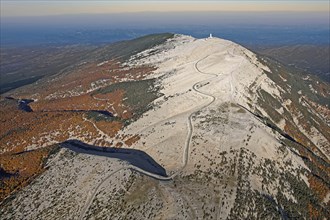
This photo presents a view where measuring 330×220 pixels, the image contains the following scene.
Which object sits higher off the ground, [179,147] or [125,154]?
[179,147]

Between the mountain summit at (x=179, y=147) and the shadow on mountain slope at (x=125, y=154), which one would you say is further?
the shadow on mountain slope at (x=125, y=154)

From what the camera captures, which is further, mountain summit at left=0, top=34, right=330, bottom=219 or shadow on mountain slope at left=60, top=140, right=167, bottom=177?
shadow on mountain slope at left=60, top=140, right=167, bottom=177

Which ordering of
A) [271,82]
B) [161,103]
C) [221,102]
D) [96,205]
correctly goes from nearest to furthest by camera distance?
[96,205] < [221,102] < [161,103] < [271,82]

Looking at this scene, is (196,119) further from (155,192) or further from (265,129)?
(155,192)

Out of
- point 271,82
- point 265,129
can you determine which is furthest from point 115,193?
point 271,82

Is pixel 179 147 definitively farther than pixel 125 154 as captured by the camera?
No
